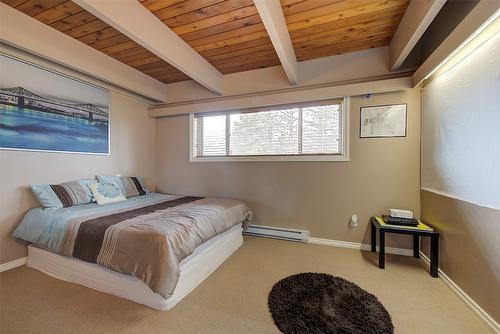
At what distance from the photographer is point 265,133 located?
326 centimetres

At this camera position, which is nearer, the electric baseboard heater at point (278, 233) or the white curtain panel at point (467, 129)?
the white curtain panel at point (467, 129)

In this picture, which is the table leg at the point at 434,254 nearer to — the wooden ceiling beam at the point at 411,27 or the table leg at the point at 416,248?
the table leg at the point at 416,248

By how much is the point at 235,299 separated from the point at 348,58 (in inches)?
121

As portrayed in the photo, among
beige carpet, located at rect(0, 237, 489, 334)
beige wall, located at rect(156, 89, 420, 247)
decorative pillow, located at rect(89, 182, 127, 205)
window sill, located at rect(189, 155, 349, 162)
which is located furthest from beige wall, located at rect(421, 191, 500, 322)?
decorative pillow, located at rect(89, 182, 127, 205)

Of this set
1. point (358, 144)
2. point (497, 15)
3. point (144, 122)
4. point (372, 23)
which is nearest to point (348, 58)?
point (372, 23)

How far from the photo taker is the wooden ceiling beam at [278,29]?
1634 mm

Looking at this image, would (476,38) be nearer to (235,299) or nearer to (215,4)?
(215,4)

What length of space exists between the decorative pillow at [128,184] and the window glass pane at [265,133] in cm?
156

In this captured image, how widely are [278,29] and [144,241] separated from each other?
218cm

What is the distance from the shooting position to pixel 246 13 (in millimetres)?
2016

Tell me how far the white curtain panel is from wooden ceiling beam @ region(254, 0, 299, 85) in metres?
1.54

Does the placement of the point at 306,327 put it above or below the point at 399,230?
below

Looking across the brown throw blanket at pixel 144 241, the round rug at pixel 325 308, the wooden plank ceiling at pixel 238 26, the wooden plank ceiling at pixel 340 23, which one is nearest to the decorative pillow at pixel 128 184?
the brown throw blanket at pixel 144 241

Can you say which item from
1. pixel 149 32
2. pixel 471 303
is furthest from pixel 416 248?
pixel 149 32
